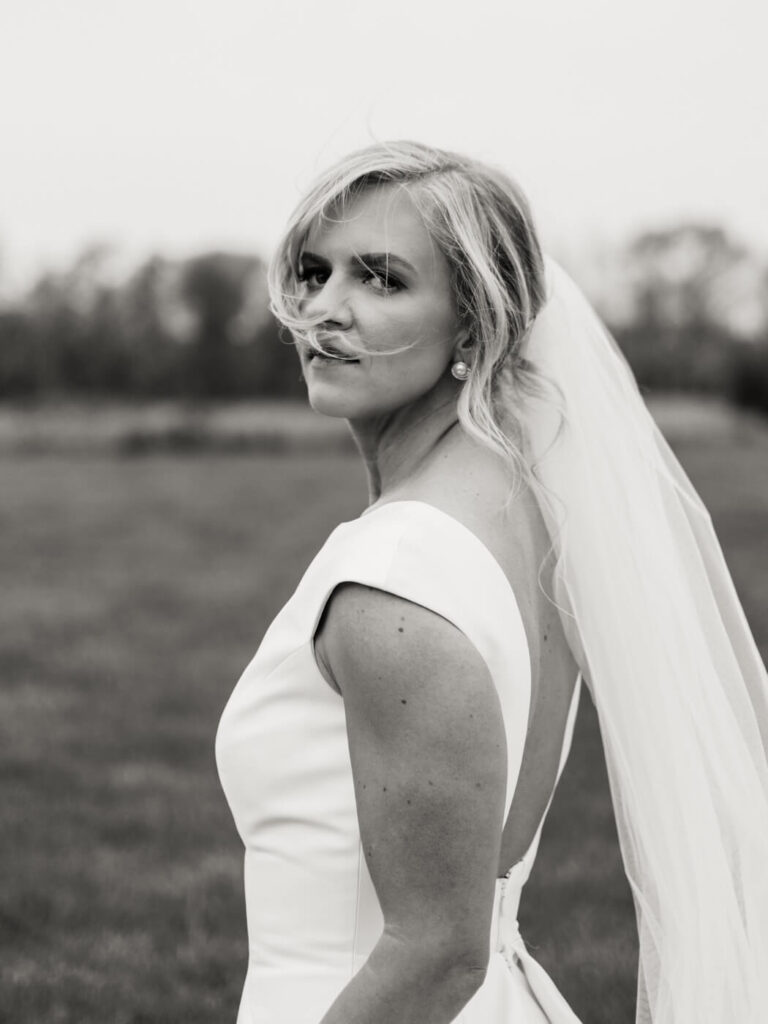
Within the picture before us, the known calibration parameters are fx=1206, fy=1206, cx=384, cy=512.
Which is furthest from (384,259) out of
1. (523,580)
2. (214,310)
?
(214,310)

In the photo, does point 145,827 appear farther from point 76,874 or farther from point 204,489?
point 204,489

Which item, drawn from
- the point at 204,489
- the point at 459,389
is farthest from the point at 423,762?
the point at 204,489

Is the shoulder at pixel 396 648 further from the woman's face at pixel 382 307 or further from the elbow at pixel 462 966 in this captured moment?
the woman's face at pixel 382 307

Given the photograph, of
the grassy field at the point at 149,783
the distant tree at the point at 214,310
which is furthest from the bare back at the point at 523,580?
the distant tree at the point at 214,310

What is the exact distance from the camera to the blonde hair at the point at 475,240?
2.05 metres

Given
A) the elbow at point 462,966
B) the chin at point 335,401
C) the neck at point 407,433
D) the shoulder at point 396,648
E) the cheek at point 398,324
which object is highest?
the cheek at point 398,324

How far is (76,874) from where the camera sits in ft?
20.4

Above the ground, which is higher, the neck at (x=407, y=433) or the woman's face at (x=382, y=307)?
the woman's face at (x=382, y=307)

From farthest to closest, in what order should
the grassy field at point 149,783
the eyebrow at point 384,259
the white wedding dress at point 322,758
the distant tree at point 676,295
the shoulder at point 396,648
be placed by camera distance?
the distant tree at point 676,295 < the grassy field at point 149,783 < the eyebrow at point 384,259 < the white wedding dress at point 322,758 < the shoulder at point 396,648

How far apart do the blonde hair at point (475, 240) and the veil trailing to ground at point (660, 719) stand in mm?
181

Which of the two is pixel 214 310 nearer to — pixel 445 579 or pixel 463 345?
pixel 463 345

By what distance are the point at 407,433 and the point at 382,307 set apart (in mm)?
248

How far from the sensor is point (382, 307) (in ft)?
A: 6.79

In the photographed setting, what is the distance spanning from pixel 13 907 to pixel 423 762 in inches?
186
